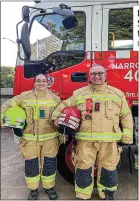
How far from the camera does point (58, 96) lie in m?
3.84

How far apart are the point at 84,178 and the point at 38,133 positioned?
790 mm

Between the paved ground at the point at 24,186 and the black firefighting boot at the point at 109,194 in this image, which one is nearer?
the black firefighting boot at the point at 109,194

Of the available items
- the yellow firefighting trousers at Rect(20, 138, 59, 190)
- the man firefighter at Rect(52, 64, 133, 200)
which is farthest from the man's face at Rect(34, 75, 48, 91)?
the yellow firefighting trousers at Rect(20, 138, 59, 190)

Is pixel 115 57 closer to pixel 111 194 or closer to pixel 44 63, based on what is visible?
pixel 44 63

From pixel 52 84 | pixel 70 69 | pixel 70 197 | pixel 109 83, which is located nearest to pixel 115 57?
pixel 109 83

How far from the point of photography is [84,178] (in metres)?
3.47

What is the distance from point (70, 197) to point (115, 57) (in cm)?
191

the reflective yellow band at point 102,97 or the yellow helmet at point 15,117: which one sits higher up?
the reflective yellow band at point 102,97

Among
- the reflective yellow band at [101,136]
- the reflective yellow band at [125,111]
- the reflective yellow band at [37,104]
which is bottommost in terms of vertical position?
the reflective yellow band at [101,136]

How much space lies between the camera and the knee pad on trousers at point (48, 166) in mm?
3699

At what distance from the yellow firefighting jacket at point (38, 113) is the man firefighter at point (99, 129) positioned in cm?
16

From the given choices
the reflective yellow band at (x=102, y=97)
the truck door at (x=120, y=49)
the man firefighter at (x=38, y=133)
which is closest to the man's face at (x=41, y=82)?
the man firefighter at (x=38, y=133)

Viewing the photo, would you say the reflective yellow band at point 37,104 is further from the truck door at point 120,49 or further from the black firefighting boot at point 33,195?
the black firefighting boot at point 33,195

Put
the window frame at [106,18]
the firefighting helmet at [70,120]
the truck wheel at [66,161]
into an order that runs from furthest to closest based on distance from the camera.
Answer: the truck wheel at [66,161] < the window frame at [106,18] < the firefighting helmet at [70,120]
